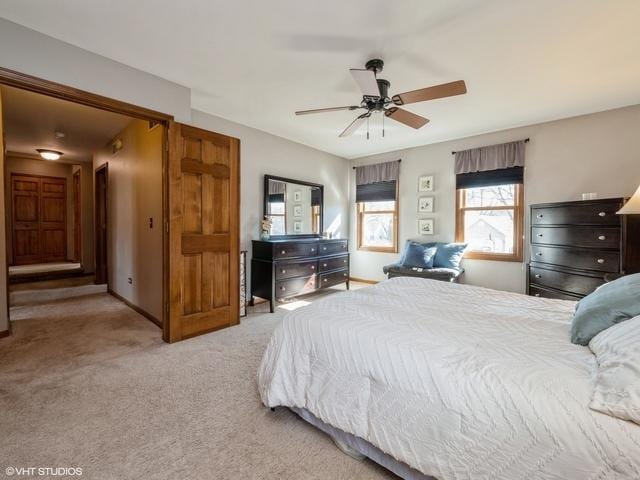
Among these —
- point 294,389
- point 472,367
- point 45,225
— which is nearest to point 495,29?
point 472,367

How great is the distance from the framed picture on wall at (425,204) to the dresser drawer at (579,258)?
176cm

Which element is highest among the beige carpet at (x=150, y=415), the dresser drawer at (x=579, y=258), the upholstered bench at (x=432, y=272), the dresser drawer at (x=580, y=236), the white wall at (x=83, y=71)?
the white wall at (x=83, y=71)

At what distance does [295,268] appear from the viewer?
4156 mm

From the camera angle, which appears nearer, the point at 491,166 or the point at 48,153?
the point at 491,166

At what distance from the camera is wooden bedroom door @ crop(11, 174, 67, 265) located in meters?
6.52

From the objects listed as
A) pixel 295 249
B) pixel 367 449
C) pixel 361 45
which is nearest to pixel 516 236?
pixel 295 249

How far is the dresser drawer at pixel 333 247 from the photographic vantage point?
459 cm

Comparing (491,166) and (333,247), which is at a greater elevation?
(491,166)

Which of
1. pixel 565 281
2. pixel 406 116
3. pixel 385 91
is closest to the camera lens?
pixel 385 91

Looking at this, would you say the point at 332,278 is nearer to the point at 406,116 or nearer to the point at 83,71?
the point at 406,116

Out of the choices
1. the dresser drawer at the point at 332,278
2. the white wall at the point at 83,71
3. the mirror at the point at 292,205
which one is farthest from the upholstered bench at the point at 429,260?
Result: the white wall at the point at 83,71

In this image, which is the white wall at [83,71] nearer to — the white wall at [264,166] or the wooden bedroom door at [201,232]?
the wooden bedroom door at [201,232]

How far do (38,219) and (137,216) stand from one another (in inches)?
201

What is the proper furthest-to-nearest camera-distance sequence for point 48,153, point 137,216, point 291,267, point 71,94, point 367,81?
point 48,153, point 291,267, point 137,216, point 71,94, point 367,81
